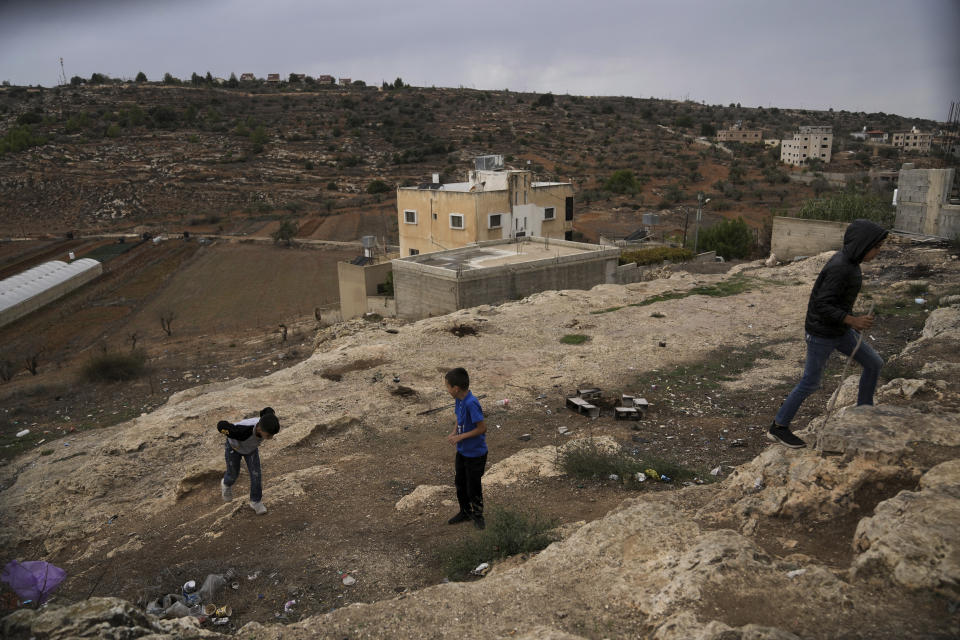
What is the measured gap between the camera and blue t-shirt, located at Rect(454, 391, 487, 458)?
5023mm

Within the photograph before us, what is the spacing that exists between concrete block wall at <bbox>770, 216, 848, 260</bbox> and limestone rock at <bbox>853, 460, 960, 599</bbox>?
20.3 metres

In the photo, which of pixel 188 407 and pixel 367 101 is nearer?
pixel 188 407

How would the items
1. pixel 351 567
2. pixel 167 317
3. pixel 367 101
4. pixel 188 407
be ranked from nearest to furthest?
pixel 351 567
pixel 188 407
pixel 167 317
pixel 367 101

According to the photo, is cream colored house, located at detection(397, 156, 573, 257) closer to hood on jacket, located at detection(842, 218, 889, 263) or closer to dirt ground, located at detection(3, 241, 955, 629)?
dirt ground, located at detection(3, 241, 955, 629)

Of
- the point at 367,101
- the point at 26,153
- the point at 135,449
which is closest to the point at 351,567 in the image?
the point at 135,449

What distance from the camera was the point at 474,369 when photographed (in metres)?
11.2

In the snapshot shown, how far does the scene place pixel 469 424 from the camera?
506cm

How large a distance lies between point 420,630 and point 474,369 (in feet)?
25.1

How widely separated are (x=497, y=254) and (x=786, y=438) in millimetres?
18791

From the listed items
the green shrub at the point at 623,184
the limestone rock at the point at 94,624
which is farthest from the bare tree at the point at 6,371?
the green shrub at the point at 623,184

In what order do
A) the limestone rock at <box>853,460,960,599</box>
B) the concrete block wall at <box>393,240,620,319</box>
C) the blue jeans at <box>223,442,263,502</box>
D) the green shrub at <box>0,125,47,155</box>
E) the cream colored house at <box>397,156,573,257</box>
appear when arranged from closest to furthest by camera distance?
the limestone rock at <box>853,460,960,599</box>, the blue jeans at <box>223,442,263,502</box>, the concrete block wall at <box>393,240,620,319</box>, the cream colored house at <box>397,156,573,257</box>, the green shrub at <box>0,125,47,155</box>

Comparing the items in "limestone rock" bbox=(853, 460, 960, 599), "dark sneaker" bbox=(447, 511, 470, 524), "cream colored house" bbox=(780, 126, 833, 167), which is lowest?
"dark sneaker" bbox=(447, 511, 470, 524)

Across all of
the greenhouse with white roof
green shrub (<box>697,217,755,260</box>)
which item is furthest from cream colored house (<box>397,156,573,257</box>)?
the greenhouse with white roof

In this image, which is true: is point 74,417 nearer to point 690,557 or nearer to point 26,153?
point 690,557
